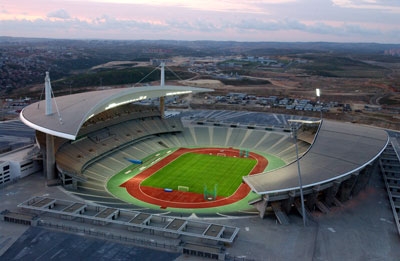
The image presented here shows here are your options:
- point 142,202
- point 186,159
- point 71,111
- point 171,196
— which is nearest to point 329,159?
point 171,196

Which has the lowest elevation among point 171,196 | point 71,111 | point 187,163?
point 171,196

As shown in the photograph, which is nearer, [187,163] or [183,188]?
[183,188]

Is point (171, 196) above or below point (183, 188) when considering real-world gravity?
below

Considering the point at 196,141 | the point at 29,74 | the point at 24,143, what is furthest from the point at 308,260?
the point at 29,74

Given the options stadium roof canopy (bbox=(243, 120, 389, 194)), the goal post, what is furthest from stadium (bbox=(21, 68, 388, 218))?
stadium roof canopy (bbox=(243, 120, 389, 194))

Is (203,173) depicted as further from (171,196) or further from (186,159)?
(171,196)

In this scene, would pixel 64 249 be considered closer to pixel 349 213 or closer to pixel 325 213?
pixel 325 213

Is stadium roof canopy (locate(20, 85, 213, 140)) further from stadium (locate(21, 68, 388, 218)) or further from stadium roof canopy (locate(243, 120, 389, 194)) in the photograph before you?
stadium roof canopy (locate(243, 120, 389, 194))
